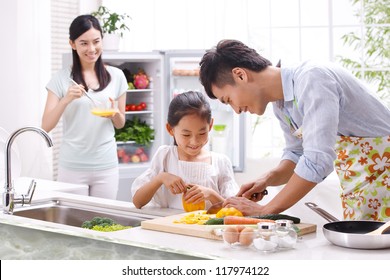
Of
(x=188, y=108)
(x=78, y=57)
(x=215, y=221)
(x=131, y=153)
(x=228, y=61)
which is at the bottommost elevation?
(x=131, y=153)

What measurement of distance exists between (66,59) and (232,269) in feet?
12.1

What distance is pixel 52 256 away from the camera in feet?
8.07

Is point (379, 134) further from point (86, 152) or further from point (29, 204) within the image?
point (86, 152)

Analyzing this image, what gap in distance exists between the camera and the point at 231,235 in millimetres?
1997

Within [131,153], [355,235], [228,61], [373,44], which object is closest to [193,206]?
[228,61]

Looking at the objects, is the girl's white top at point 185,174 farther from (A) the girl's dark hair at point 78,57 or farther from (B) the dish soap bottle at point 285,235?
(A) the girl's dark hair at point 78,57

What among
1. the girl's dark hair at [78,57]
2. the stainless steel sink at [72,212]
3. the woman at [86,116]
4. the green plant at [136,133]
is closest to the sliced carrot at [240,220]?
the stainless steel sink at [72,212]

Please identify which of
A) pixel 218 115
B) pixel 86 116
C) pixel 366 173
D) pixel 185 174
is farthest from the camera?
pixel 218 115

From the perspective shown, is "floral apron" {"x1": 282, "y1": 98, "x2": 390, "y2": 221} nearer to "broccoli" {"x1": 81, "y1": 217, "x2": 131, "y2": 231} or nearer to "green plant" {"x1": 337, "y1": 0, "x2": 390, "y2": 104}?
"broccoli" {"x1": 81, "y1": 217, "x2": 131, "y2": 231}

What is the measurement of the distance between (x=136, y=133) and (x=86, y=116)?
1331 mm

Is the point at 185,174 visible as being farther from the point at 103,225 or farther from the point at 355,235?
the point at 355,235

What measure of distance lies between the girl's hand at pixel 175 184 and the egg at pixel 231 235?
2.36ft

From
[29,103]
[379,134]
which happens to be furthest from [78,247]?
[29,103]

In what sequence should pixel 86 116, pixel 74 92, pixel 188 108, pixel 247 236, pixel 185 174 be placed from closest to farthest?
pixel 247 236 < pixel 188 108 < pixel 185 174 < pixel 74 92 < pixel 86 116
